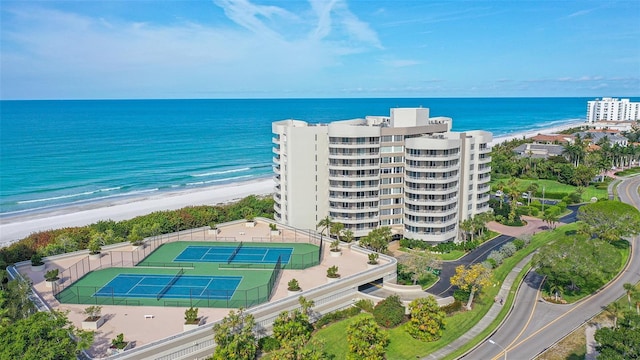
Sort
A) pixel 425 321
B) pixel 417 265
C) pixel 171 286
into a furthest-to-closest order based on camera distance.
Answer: pixel 417 265, pixel 171 286, pixel 425 321

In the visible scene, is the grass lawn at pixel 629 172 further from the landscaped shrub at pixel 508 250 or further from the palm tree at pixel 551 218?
the landscaped shrub at pixel 508 250

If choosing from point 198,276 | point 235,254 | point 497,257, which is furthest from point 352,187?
point 198,276

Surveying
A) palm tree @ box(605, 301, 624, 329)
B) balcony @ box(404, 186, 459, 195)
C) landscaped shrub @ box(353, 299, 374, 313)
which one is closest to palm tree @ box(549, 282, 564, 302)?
palm tree @ box(605, 301, 624, 329)

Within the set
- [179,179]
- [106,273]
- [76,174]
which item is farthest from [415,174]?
[76,174]

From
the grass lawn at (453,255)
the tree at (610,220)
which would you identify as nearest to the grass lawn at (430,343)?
the grass lawn at (453,255)

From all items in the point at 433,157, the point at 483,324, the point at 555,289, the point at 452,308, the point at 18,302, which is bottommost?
the point at 483,324

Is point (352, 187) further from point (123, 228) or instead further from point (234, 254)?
point (123, 228)

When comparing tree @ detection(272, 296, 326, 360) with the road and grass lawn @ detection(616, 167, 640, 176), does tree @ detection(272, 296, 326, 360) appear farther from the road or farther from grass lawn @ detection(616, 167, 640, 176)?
grass lawn @ detection(616, 167, 640, 176)

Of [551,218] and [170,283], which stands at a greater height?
[170,283]
